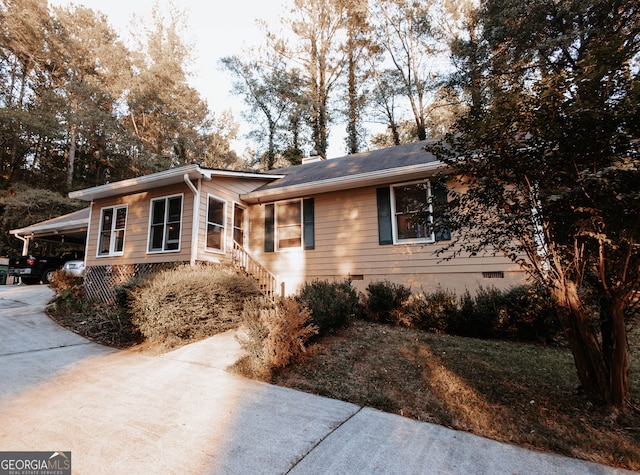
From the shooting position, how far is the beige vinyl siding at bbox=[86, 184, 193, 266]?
8.23 meters

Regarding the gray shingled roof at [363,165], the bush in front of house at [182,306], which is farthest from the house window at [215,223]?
the bush in front of house at [182,306]

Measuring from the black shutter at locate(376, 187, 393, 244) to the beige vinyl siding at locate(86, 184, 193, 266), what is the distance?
190 inches

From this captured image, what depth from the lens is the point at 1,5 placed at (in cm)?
1877

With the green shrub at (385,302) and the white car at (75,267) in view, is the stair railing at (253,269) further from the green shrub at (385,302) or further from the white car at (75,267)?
the white car at (75,267)

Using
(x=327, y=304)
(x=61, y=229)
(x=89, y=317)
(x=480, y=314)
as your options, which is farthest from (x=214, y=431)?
(x=61, y=229)

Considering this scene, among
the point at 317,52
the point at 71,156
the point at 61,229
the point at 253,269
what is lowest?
the point at 253,269

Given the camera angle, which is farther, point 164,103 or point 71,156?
point 164,103

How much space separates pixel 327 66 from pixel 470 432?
22.8 m

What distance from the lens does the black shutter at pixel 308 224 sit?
886 cm

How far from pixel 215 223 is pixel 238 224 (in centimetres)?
106

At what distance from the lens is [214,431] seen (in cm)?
257

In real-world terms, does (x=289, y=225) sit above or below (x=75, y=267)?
above

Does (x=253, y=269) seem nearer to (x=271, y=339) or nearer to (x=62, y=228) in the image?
(x=271, y=339)

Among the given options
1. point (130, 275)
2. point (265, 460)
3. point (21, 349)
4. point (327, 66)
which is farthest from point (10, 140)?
point (265, 460)
